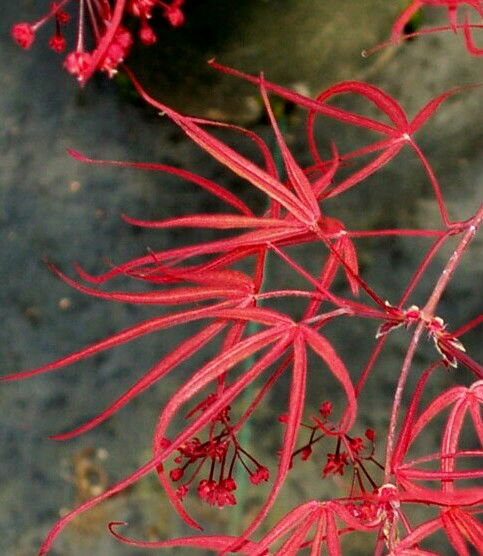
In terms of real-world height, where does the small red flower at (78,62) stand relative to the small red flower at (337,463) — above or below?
above

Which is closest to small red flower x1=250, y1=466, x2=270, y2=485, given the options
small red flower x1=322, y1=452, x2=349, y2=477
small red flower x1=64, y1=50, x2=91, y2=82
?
small red flower x1=322, y1=452, x2=349, y2=477

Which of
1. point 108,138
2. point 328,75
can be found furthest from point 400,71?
point 108,138

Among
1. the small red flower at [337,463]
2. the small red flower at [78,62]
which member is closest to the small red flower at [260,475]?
the small red flower at [337,463]

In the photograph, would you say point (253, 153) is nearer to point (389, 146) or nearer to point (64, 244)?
point (64, 244)

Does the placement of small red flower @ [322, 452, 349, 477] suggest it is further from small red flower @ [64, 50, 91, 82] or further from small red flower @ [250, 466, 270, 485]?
small red flower @ [64, 50, 91, 82]

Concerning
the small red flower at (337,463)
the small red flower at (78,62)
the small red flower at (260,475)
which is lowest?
the small red flower at (337,463)

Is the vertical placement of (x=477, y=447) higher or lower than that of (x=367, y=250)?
lower

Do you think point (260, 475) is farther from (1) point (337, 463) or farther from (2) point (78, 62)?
(2) point (78, 62)

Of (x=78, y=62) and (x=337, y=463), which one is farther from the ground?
(x=78, y=62)

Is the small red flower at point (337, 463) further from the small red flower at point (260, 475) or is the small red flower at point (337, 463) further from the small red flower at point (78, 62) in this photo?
the small red flower at point (78, 62)

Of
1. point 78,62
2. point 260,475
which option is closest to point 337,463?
point 260,475

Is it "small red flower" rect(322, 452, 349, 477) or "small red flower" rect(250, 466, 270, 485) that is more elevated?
"small red flower" rect(250, 466, 270, 485)
